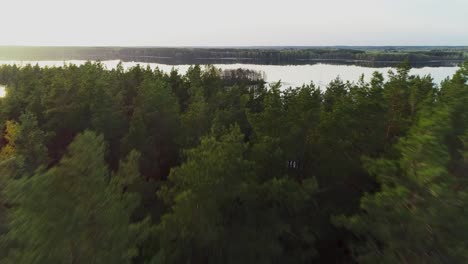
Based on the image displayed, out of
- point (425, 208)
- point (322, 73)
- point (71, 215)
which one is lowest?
point (322, 73)

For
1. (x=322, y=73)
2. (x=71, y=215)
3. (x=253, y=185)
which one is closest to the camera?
(x=71, y=215)

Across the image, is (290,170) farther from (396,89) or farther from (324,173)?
(396,89)

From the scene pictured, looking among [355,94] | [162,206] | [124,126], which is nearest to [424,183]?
[162,206]

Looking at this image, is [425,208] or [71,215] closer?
[71,215]

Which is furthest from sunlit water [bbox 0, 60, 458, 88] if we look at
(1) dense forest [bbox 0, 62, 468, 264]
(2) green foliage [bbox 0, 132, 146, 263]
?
(2) green foliage [bbox 0, 132, 146, 263]

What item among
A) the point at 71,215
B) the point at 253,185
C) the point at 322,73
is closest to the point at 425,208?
the point at 253,185

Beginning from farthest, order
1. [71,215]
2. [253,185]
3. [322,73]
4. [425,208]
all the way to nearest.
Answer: [322,73], [253,185], [425,208], [71,215]

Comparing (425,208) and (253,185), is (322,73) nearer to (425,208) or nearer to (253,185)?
(253,185)

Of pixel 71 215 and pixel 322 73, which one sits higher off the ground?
pixel 71 215

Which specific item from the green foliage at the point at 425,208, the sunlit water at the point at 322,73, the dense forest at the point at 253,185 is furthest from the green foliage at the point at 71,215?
the sunlit water at the point at 322,73
